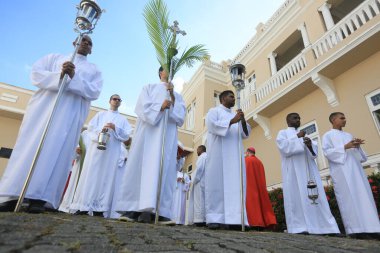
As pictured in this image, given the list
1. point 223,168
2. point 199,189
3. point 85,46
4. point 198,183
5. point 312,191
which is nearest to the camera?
point 85,46

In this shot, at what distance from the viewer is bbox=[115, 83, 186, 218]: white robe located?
330 centimetres

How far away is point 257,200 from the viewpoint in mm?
5301

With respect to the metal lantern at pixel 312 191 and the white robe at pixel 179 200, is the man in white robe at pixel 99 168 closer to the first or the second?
the metal lantern at pixel 312 191

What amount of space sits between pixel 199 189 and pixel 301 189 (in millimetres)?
2772

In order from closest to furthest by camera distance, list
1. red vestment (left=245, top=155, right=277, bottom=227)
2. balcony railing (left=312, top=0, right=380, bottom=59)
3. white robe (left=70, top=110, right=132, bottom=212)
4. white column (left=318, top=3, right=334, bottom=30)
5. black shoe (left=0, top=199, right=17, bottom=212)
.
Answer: black shoe (left=0, top=199, right=17, bottom=212) < white robe (left=70, top=110, right=132, bottom=212) < red vestment (left=245, top=155, right=277, bottom=227) < balcony railing (left=312, top=0, right=380, bottom=59) < white column (left=318, top=3, right=334, bottom=30)

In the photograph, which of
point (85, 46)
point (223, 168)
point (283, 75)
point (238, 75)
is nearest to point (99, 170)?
point (85, 46)

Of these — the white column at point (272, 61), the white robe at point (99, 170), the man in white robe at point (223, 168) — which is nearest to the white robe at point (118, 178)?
the white robe at point (99, 170)

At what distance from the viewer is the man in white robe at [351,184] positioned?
4402 millimetres

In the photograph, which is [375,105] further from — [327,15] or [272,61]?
[272,61]

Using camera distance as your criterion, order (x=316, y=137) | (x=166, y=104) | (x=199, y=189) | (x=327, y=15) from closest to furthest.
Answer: (x=166, y=104) → (x=199, y=189) → (x=316, y=137) → (x=327, y=15)

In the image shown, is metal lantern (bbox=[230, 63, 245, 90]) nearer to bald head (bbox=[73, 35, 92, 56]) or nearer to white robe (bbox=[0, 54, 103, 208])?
white robe (bbox=[0, 54, 103, 208])

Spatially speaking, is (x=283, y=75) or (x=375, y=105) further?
(x=283, y=75)

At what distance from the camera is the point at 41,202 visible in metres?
2.90

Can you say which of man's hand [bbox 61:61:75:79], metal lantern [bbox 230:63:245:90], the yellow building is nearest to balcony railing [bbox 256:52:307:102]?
the yellow building
